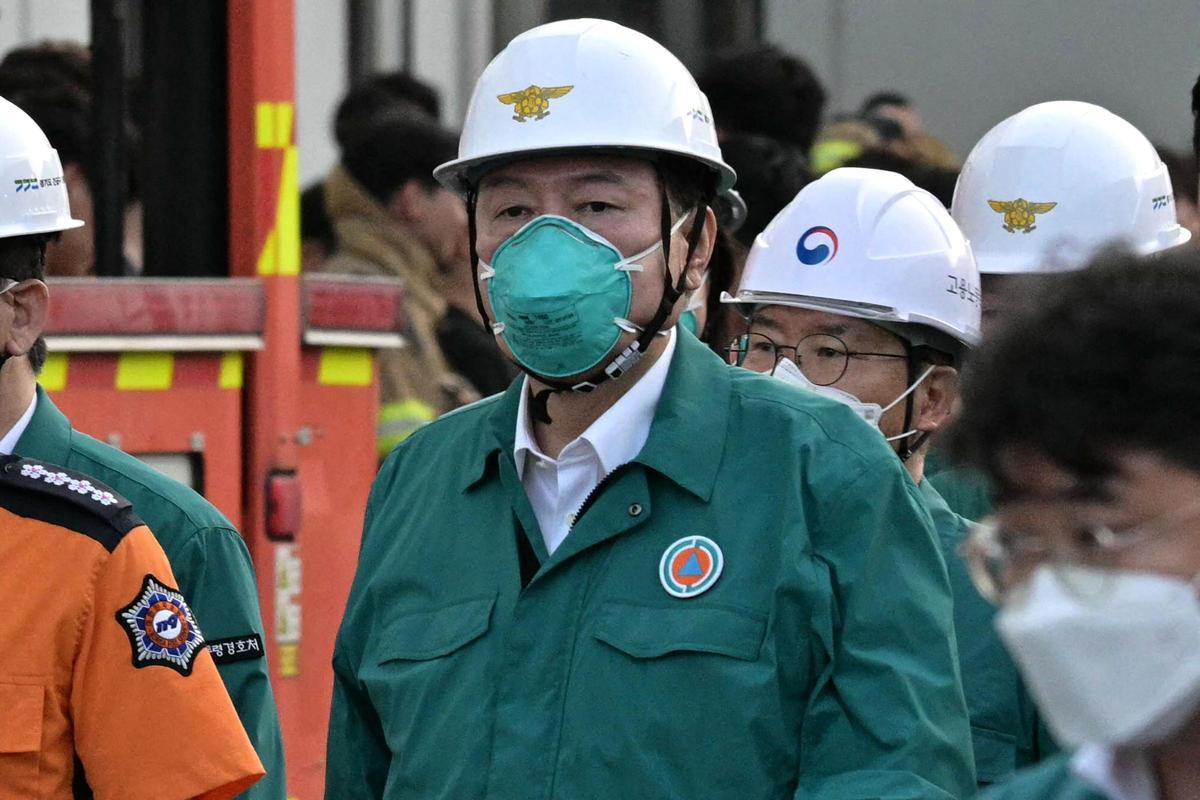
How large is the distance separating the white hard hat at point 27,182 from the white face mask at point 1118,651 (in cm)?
204

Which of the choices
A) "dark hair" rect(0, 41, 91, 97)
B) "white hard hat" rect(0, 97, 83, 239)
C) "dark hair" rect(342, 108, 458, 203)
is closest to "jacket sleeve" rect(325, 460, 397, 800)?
"white hard hat" rect(0, 97, 83, 239)

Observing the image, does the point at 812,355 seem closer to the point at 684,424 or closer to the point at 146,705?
the point at 684,424

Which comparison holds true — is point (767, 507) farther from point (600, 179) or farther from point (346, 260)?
point (346, 260)

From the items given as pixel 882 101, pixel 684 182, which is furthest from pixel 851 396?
pixel 882 101

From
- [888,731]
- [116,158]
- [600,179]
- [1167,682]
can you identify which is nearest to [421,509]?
[600,179]

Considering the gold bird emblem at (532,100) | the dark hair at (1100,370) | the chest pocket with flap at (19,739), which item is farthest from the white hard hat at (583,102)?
the dark hair at (1100,370)

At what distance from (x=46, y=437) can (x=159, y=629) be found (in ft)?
2.03

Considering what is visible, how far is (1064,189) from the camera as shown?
14.8 feet

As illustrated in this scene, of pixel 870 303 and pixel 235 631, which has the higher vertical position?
pixel 870 303

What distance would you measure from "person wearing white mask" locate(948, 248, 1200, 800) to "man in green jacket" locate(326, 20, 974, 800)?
2.57ft

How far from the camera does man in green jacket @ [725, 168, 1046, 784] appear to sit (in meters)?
3.78

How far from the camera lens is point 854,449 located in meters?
2.78

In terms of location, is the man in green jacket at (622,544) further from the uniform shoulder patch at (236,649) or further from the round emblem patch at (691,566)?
the uniform shoulder patch at (236,649)

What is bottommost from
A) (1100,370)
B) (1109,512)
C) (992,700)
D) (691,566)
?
(992,700)
